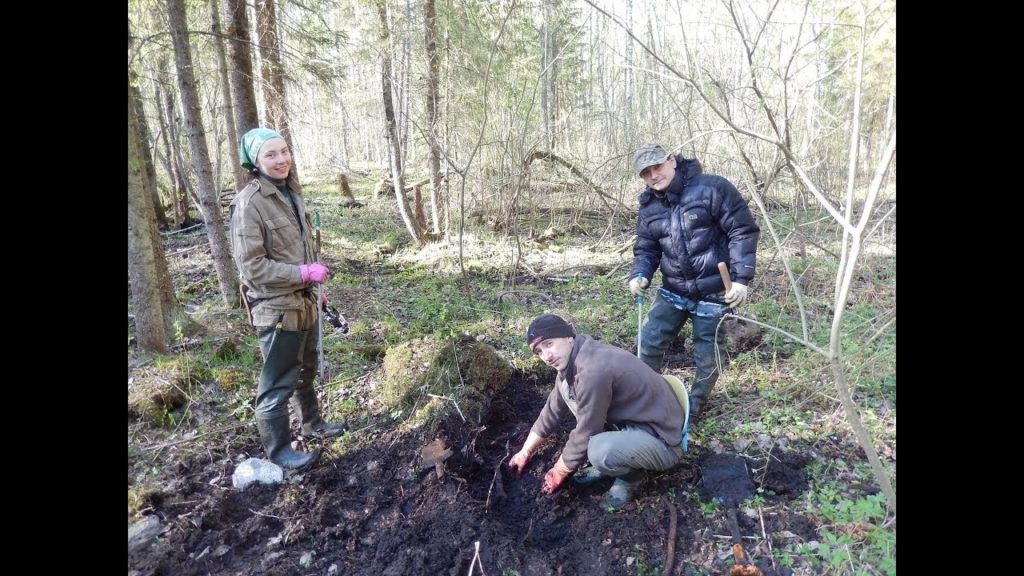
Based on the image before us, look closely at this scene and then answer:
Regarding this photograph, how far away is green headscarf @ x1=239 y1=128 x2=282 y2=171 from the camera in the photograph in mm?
2967

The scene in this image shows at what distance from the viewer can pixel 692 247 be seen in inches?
136

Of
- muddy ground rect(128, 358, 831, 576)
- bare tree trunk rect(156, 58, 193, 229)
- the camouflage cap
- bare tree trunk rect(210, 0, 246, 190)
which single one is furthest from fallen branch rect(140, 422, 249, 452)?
bare tree trunk rect(156, 58, 193, 229)

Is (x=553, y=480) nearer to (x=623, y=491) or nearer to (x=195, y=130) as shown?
(x=623, y=491)

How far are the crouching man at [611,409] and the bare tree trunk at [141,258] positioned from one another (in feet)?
9.83

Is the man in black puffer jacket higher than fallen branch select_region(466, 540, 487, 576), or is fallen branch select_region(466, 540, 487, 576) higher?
the man in black puffer jacket

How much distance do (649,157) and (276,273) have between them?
2.51 meters

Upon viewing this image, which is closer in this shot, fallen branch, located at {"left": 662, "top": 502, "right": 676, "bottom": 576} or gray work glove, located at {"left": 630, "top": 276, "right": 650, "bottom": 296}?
fallen branch, located at {"left": 662, "top": 502, "right": 676, "bottom": 576}

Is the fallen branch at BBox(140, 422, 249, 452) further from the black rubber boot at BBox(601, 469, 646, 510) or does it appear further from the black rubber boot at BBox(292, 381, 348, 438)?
the black rubber boot at BBox(601, 469, 646, 510)

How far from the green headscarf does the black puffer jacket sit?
2.59m

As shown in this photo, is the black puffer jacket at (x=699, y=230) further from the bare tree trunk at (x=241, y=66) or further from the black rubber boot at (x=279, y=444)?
the bare tree trunk at (x=241, y=66)

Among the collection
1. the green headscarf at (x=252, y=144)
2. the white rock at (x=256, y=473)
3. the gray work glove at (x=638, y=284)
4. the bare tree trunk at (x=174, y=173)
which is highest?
the bare tree trunk at (x=174, y=173)

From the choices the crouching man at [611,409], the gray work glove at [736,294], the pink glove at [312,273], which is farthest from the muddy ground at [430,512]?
the pink glove at [312,273]

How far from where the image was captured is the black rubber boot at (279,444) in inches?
130

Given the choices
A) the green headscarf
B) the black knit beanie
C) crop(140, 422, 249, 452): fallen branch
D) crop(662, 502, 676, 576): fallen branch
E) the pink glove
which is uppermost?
the green headscarf
